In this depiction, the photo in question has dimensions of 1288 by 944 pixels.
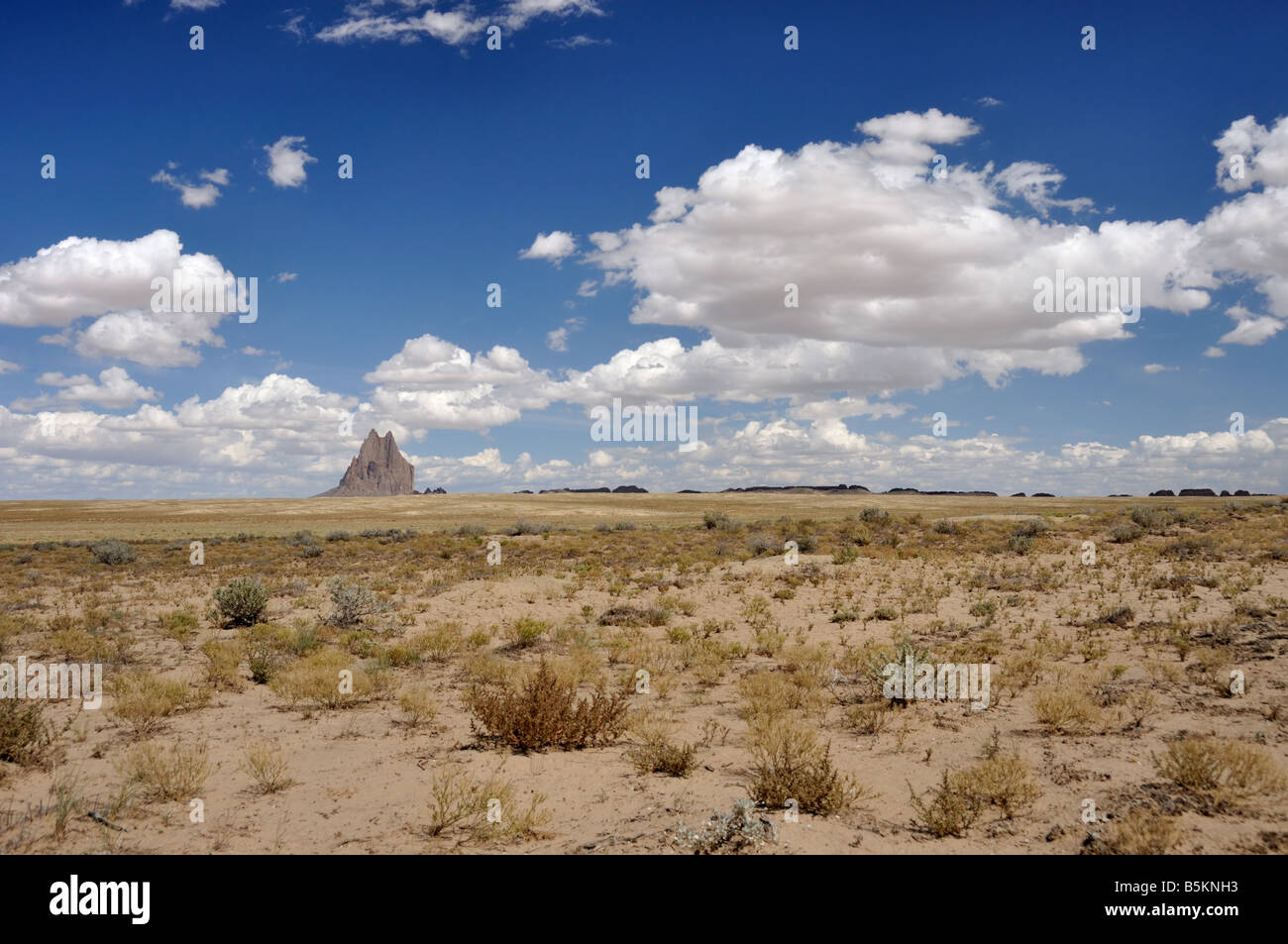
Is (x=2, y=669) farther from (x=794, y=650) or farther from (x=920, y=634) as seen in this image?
(x=920, y=634)

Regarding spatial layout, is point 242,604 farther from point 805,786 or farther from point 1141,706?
point 1141,706

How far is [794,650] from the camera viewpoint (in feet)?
45.6

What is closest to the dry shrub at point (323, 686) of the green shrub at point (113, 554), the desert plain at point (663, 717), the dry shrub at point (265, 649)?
the desert plain at point (663, 717)

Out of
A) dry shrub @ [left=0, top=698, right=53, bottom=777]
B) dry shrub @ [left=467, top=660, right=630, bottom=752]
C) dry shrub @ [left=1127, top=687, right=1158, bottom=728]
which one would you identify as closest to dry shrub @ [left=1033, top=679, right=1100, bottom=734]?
dry shrub @ [left=1127, top=687, right=1158, bottom=728]

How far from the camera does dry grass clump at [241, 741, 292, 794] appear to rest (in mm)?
7637

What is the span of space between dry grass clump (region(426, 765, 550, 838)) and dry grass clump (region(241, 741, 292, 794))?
1.80 metres

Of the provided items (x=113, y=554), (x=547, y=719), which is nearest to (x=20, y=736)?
(x=547, y=719)

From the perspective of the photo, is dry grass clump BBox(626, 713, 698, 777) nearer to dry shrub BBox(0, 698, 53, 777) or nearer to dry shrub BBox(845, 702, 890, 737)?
dry shrub BBox(845, 702, 890, 737)

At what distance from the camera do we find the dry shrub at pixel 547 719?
29.0 feet

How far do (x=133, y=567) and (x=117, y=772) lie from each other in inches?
1061

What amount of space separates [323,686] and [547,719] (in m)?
4.51

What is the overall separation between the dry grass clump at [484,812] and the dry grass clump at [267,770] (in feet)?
5.91

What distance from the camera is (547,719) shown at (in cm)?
888
